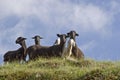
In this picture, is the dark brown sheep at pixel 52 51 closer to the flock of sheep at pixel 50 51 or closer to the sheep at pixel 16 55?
the flock of sheep at pixel 50 51

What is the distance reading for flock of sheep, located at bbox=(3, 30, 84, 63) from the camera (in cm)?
2980

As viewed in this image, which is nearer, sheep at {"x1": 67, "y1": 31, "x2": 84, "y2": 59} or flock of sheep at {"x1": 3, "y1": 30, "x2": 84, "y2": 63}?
flock of sheep at {"x1": 3, "y1": 30, "x2": 84, "y2": 63}

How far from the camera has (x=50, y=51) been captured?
1180 inches

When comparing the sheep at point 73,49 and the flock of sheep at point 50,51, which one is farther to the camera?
the sheep at point 73,49

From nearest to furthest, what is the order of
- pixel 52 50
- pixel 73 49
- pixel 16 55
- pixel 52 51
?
pixel 52 51 < pixel 52 50 < pixel 73 49 < pixel 16 55

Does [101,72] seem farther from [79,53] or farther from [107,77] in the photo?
[79,53]

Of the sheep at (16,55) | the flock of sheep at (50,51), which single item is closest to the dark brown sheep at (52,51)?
the flock of sheep at (50,51)

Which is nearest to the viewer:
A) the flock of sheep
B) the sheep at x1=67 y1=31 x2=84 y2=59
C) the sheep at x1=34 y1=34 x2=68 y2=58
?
the sheep at x1=34 y1=34 x2=68 y2=58

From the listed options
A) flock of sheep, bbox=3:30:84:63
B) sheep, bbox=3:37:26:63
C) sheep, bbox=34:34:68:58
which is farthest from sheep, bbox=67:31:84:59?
sheep, bbox=3:37:26:63

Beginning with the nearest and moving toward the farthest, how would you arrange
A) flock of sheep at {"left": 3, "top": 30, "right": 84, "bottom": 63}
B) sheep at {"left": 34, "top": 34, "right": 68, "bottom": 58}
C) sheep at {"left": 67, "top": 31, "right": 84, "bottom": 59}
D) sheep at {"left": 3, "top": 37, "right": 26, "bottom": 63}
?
sheep at {"left": 34, "top": 34, "right": 68, "bottom": 58} → flock of sheep at {"left": 3, "top": 30, "right": 84, "bottom": 63} → sheep at {"left": 67, "top": 31, "right": 84, "bottom": 59} → sheep at {"left": 3, "top": 37, "right": 26, "bottom": 63}

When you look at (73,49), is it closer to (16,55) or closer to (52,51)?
(52,51)

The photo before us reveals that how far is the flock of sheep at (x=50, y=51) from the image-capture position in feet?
97.8

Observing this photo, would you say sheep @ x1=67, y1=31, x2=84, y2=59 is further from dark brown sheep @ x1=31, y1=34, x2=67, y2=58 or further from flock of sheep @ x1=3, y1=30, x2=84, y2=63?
dark brown sheep @ x1=31, y1=34, x2=67, y2=58

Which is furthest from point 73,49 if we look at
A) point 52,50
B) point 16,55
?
point 16,55
